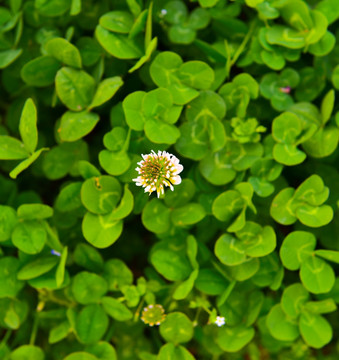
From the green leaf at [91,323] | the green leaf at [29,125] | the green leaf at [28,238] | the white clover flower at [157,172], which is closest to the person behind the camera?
the white clover flower at [157,172]

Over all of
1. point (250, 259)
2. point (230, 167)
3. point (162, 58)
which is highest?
point (162, 58)

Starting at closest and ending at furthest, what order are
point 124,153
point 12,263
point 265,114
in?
point 124,153 → point 12,263 → point 265,114

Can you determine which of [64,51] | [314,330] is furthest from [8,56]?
[314,330]

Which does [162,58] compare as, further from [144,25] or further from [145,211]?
[145,211]

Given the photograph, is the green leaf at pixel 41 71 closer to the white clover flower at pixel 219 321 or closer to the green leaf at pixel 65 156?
the green leaf at pixel 65 156

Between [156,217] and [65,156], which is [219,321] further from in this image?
[65,156]

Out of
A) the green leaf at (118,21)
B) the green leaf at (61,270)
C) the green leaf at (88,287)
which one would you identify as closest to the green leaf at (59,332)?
the green leaf at (88,287)

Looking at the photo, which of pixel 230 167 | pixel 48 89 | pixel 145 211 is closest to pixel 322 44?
pixel 230 167
